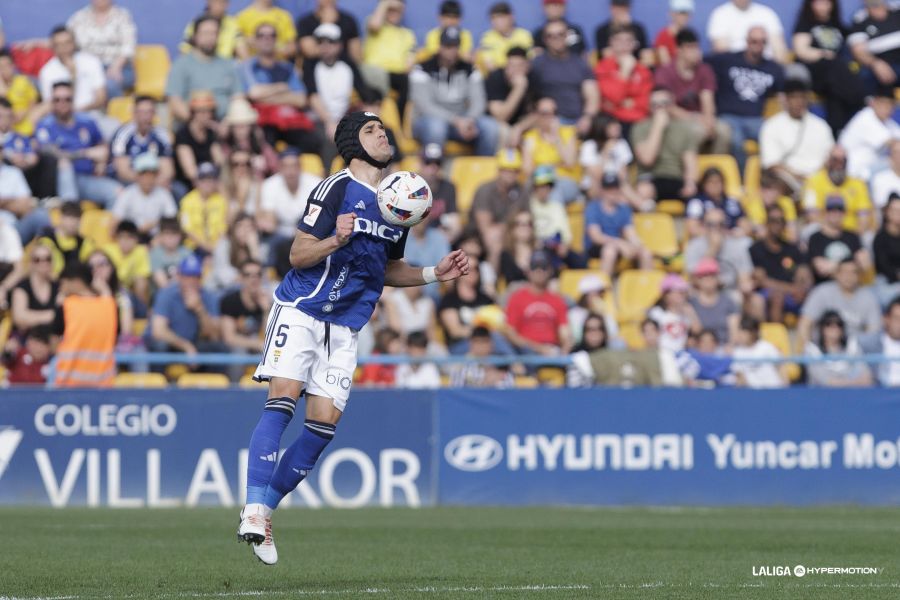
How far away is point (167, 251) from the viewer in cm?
1739

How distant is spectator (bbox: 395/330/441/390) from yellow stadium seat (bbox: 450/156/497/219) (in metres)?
3.41

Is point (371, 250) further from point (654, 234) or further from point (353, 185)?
point (654, 234)

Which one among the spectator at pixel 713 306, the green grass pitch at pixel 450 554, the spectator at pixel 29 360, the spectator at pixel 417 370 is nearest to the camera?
the green grass pitch at pixel 450 554

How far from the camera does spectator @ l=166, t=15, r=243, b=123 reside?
63.2 feet

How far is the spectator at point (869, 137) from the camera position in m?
20.8

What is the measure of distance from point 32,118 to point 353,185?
11259 millimetres

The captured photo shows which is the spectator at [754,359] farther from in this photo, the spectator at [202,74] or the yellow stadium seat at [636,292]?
the spectator at [202,74]

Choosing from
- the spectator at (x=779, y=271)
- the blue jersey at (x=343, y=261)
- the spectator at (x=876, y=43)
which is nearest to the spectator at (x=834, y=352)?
the spectator at (x=779, y=271)

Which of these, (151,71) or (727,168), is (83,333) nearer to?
(151,71)

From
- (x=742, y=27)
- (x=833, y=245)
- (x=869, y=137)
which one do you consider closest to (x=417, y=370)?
(x=833, y=245)

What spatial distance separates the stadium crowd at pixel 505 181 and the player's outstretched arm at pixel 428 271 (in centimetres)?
701

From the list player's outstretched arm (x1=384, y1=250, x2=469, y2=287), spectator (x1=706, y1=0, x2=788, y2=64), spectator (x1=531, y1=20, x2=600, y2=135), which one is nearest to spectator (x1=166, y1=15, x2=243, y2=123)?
spectator (x1=531, y1=20, x2=600, y2=135)

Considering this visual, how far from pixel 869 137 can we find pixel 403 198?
1384cm

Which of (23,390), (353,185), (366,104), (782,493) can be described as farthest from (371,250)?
(366,104)
